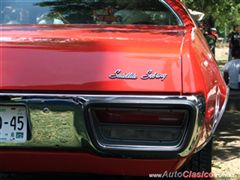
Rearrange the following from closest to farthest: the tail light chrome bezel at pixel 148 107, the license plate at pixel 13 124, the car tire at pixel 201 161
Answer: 1. the tail light chrome bezel at pixel 148 107
2. the license plate at pixel 13 124
3. the car tire at pixel 201 161

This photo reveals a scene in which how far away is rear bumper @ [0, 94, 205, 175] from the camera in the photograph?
264cm

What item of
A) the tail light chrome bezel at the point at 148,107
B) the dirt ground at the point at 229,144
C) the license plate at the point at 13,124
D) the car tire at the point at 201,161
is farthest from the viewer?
the dirt ground at the point at 229,144

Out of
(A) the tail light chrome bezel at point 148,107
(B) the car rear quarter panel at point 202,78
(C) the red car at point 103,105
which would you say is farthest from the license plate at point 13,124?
(B) the car rear quarter panel at point 202,78

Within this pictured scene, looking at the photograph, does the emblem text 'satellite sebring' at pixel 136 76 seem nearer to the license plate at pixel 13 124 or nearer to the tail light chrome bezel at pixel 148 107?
the tail light chrome bezel at pixel 148 107

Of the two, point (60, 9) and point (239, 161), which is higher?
point (60, 9)

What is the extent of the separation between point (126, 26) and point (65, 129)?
1096 mm

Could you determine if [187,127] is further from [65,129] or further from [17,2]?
[17,2]

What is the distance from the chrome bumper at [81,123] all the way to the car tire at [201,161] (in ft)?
2.39

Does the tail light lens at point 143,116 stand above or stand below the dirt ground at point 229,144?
above

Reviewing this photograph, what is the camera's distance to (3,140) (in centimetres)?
279

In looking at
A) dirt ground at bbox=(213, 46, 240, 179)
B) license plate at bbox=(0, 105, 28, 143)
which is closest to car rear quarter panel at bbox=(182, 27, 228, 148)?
license plate at bbox=(0, 105, 28, 143)

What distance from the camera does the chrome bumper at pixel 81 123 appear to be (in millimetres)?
2624

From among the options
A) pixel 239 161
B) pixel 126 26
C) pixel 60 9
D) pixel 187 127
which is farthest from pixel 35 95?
pixel 239 161

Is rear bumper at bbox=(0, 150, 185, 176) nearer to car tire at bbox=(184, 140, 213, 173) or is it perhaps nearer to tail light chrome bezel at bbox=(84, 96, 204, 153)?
tail light chrome bezel at bbox=(84, 96, 204, 153)
